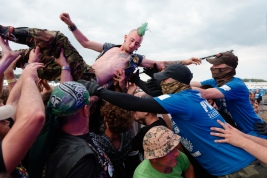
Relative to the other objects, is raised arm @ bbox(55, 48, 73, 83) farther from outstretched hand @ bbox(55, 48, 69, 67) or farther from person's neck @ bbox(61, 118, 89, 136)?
person's neck @ bbox(61, 118, 89, 136)

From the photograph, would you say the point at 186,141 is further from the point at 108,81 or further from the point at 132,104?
the point at 108,81

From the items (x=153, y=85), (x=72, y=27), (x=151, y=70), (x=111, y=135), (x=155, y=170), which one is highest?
(x=72, y=27)

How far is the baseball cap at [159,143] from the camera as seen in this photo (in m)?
2.48

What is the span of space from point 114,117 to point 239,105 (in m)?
1.75

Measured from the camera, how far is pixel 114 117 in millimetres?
2818

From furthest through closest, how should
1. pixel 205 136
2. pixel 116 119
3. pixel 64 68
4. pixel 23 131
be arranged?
pixel 64 68 < pixel 116 119 < pixel 205 136 < pixel 23 131

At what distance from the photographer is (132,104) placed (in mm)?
2424

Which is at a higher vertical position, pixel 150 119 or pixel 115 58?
pixel 115 58

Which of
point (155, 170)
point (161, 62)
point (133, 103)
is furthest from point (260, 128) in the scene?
point (133, 103)

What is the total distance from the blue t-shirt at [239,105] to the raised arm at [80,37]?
7.04ft

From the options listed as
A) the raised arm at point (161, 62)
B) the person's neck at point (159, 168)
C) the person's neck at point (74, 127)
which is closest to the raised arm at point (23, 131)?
the person's neck at point (74, 127)

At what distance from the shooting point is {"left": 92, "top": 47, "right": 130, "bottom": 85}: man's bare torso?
11.9 feet

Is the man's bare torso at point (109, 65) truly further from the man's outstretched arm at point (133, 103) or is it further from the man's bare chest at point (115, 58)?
the man's outstretched arm at point (133, 103)

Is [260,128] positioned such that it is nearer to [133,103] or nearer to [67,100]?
[133,103]
